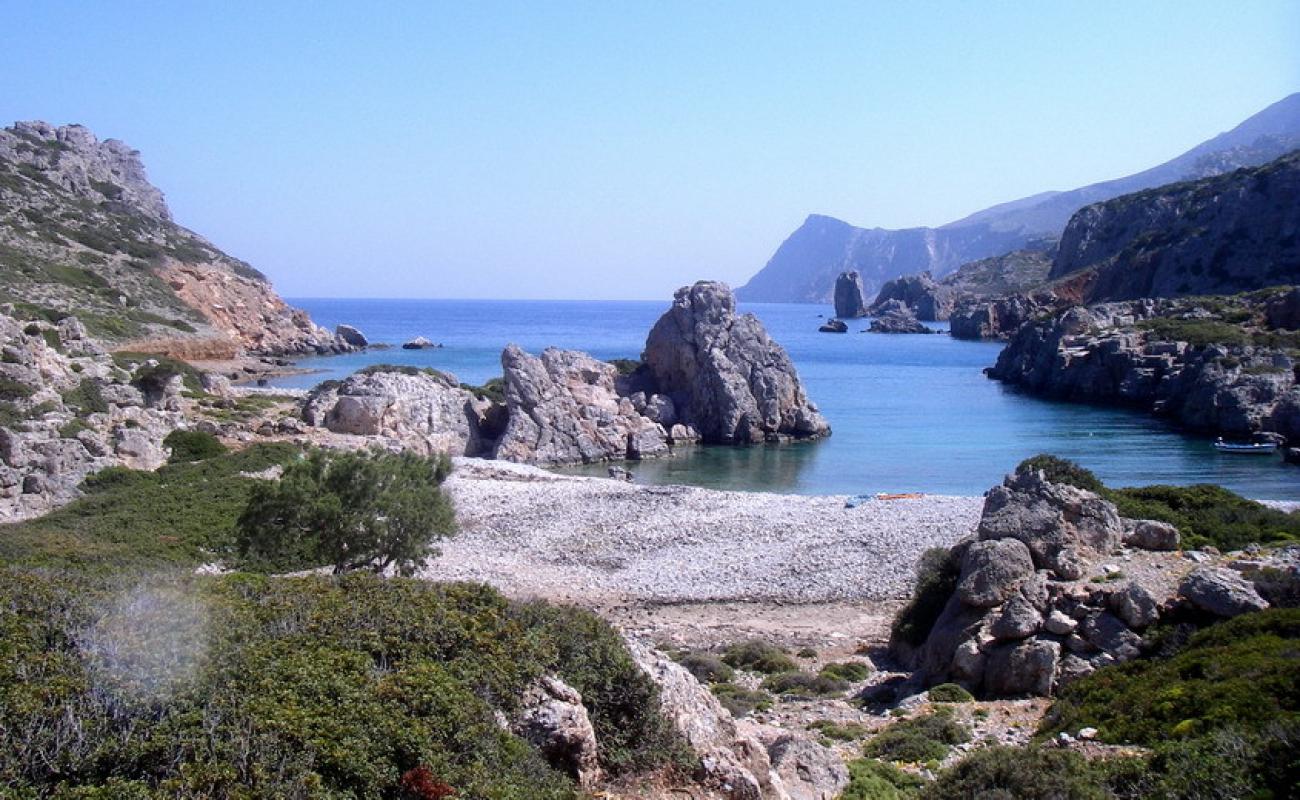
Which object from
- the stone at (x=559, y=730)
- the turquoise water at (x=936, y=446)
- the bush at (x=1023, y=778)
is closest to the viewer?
the stone at (x=559, y=730)

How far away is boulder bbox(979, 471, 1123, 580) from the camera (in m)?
18.2

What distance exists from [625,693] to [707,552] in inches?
832

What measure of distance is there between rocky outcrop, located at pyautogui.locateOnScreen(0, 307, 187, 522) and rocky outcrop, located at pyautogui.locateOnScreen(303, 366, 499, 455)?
7025 millimetres

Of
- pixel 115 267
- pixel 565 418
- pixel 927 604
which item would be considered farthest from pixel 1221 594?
pixel 115 267

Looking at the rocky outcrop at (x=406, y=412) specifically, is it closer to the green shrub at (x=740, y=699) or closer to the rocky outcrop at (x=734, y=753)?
the green shrub at (x=740, y=699)

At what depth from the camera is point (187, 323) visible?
85250 millimetres

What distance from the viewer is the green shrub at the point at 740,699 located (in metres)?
16.0

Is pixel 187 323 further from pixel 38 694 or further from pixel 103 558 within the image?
pixel 38 694

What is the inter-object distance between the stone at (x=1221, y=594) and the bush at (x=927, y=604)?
418 centimetres

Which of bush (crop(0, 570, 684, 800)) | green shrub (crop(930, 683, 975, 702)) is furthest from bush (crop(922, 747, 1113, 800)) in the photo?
green shrub (crop(930, 683, 975, 702))

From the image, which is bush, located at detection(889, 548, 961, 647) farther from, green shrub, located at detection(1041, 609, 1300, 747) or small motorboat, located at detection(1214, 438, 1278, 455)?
small motorboat, located at detection(1214, 438, 1278, 455)

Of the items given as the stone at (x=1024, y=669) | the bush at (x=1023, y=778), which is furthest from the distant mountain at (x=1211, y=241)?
the bush at (x=1023, y=778)

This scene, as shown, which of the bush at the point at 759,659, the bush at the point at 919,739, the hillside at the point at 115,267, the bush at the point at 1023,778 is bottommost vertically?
the bush at the point at 759,659

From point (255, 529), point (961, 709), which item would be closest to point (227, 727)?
point (961, 709)
